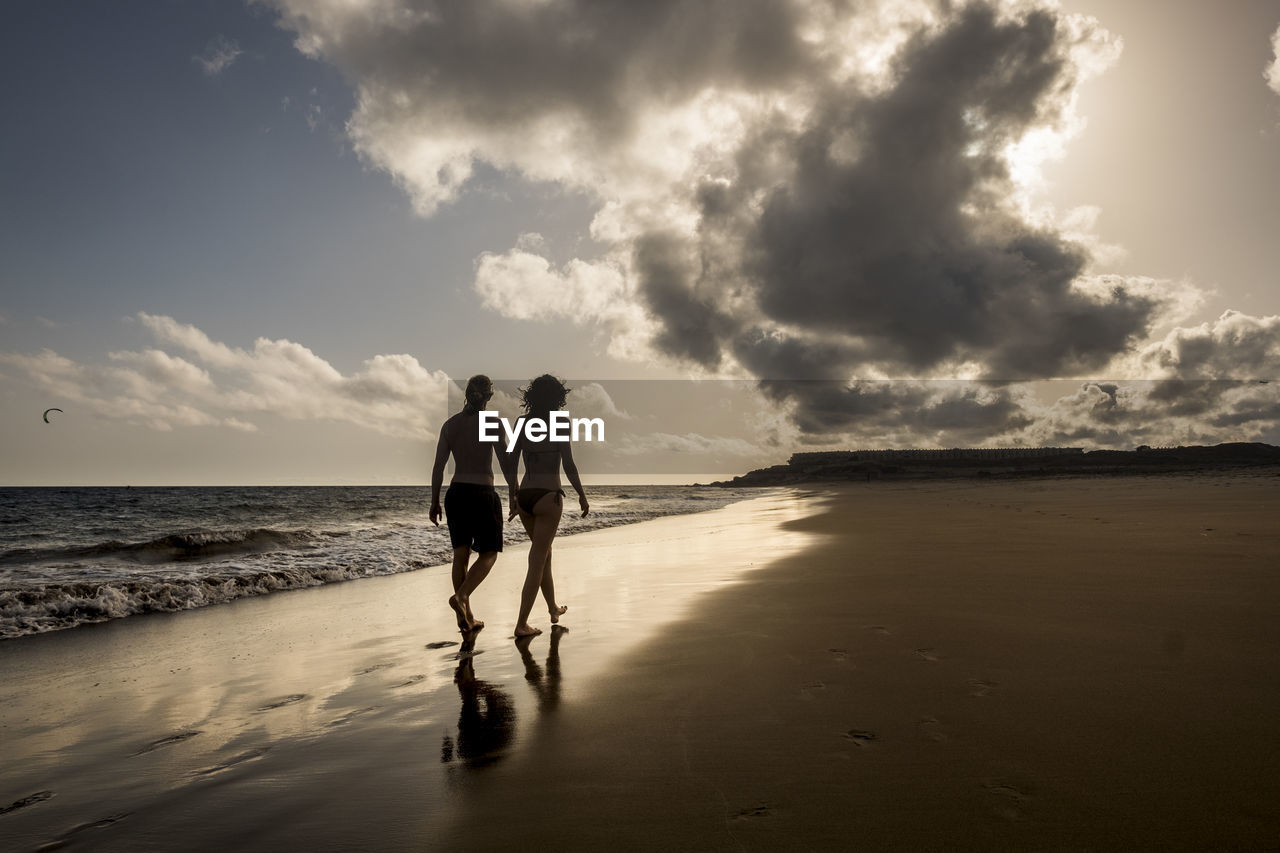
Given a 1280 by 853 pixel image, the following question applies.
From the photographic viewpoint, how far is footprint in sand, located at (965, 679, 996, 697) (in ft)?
11.7

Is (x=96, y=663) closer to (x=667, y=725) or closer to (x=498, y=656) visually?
(x=498, y=656)

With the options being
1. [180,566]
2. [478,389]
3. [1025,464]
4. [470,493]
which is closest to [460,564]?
[470,493]

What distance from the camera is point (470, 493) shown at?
20.8ft

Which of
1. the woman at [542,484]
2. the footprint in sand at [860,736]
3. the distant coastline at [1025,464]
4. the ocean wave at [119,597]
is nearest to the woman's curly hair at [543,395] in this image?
the woman at [542,484]

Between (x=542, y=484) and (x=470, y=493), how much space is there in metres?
0.75

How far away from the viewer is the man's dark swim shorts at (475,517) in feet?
20.5

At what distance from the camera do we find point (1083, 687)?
11.8 feet

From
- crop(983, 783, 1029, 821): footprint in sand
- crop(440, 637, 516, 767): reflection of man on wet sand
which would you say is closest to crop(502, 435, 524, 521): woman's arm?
crop(440, 637, 516, 767): reflection of man on wet sand

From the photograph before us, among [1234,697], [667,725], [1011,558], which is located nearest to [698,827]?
[667,725]

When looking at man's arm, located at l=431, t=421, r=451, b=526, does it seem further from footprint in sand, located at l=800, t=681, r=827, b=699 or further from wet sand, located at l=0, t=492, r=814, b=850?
footprint in sand, located at l=800, t=681, r=827, b=699

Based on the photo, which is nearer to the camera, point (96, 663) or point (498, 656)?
point (498, 656)

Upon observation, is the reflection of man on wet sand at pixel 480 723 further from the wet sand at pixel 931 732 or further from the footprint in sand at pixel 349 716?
the footprint in sand at pixel 349 716

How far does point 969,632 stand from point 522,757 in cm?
355

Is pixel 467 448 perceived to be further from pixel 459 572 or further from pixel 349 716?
pixel 349 716
